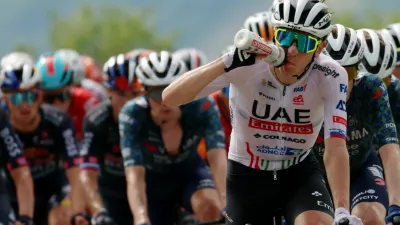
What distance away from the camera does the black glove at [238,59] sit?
751 cm

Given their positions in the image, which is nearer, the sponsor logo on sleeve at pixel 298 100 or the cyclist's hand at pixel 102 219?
the sponsor logo on sleeve at pixel 298 100

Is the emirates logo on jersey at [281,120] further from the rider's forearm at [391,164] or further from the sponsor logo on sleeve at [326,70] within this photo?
the rider's forearm at [391,164]

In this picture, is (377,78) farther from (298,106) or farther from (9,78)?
(9,78)

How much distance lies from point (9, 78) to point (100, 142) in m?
1.22

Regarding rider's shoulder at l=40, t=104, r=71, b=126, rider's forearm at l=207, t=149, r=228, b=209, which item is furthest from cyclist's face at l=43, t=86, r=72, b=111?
rider's forearm at l=207, t=149, r=228, b=209

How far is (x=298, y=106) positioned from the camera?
8156mm

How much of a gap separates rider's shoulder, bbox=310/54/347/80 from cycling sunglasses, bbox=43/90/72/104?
25.0 feet

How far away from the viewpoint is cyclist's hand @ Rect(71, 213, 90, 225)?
11867 millimetres

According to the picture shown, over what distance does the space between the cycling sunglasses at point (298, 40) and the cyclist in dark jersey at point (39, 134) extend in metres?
5.39

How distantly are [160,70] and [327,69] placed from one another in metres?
3.61

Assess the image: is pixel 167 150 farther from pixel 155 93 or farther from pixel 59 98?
pixel 59 98

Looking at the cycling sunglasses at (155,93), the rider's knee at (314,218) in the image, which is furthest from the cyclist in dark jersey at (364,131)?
the cycling sunglasses at (155,93)

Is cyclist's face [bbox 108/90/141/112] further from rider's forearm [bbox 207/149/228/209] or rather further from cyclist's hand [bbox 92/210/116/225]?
rider's forearm [bbox 207/149/228/209]

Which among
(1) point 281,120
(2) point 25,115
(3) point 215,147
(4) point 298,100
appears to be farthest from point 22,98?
(4) point 298,100
